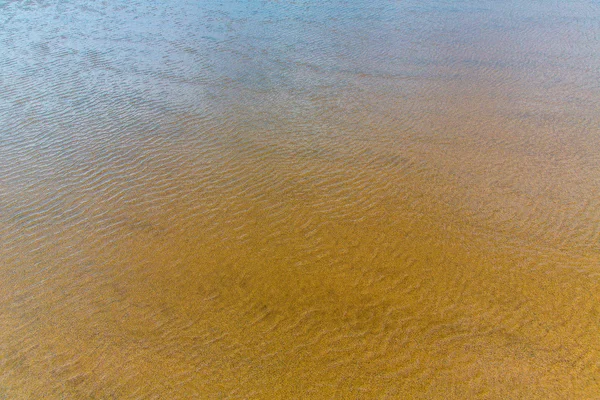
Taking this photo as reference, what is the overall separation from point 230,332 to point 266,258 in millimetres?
1240

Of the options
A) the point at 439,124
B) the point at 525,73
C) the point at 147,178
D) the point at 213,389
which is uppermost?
the point at 525,73

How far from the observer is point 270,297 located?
5172mm

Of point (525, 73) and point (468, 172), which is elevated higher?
point (525, 73)

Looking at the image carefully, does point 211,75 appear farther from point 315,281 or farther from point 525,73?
point 525,73

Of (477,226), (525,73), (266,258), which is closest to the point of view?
(266,258)

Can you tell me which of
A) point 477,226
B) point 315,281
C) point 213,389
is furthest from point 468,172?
point 213,389

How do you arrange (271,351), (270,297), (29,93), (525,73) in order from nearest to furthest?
1. (271,351)
2. (270,297)
3. (29,93)
4. (525,73)

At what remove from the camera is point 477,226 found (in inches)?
241

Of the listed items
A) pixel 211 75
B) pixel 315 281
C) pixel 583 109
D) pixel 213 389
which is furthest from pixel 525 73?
pixel 213 389

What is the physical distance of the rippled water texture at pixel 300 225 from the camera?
4.45 m

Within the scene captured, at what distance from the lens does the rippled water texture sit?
14.6 feet

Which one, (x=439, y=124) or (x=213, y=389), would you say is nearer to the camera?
(x=213, y=389)

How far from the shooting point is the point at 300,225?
6262mm

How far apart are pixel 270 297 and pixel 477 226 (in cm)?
323
